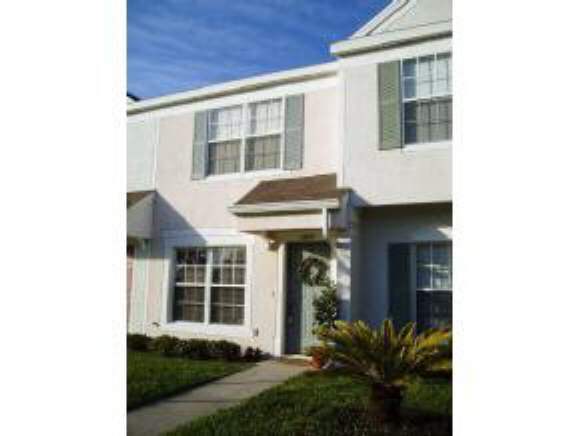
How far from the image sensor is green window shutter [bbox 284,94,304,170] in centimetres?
871

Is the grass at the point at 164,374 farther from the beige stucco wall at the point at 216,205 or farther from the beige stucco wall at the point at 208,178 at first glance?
the beige stucco wall at the point at 208,178

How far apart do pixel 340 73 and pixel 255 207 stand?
2.59m

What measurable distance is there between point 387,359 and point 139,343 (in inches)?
252

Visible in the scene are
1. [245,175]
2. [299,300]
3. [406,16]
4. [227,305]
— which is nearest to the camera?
[406,16]

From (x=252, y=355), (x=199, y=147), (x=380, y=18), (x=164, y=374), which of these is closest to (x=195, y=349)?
(x=252, y=355)

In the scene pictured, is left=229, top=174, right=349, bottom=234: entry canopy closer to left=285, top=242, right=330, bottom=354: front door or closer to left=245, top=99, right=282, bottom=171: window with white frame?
left=245, top=99, right=282, bottom=171: window with white frame

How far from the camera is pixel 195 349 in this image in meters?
8.47

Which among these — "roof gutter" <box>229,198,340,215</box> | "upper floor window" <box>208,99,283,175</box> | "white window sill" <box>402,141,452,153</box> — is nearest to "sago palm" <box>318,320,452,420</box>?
"roof gutter" <box>229,198,340,215</box>

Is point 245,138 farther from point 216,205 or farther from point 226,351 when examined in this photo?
point 226,351

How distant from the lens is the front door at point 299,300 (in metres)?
8.27

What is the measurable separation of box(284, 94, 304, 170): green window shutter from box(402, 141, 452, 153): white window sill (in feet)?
6.50

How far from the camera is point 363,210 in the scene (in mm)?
8078
